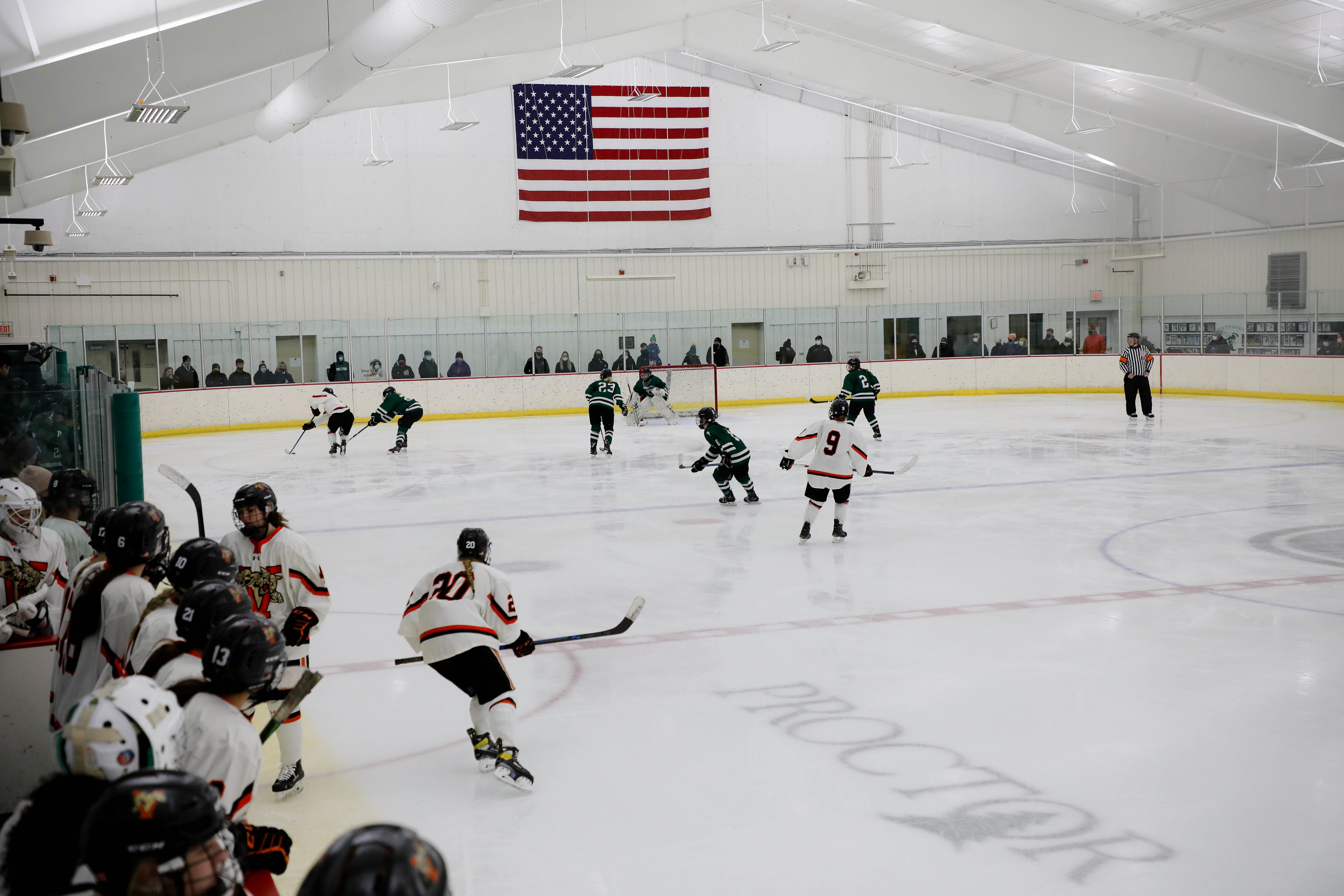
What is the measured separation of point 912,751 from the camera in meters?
4.36

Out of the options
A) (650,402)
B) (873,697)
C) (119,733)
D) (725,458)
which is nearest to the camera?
(119,733)

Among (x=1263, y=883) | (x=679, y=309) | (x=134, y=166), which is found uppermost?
(x=134, y=166)

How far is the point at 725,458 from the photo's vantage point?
1075 centimetres

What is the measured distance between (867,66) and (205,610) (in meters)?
20.5

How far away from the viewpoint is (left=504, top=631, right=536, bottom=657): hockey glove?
4.30 meters

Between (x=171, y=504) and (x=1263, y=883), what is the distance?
10.9 m

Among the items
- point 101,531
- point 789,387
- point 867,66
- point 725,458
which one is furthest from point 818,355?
point 101,531

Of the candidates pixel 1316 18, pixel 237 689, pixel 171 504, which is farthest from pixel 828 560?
pixel 1316 18

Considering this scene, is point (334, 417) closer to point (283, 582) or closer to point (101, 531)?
point (283, 582)

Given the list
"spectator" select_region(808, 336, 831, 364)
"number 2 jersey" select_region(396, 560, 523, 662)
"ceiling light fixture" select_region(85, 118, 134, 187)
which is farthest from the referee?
"number 2 jersey" select_region(396, 560, 523, 662)

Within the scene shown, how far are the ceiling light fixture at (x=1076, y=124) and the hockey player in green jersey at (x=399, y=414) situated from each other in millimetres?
11182

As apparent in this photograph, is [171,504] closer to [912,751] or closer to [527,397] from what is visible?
[912,751]

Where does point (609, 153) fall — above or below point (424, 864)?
above

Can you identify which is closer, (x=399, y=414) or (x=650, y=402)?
(x=399, y=414)
